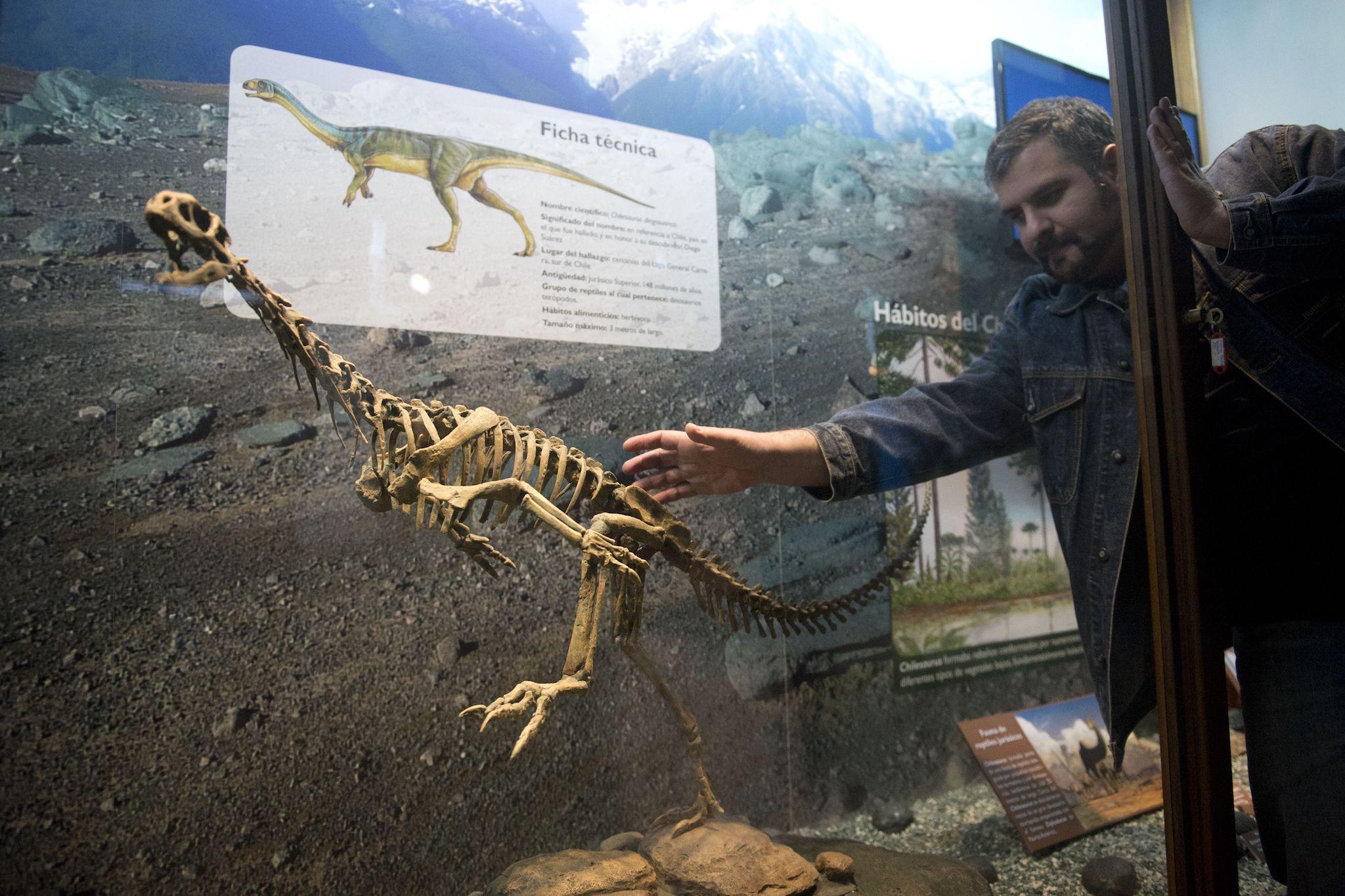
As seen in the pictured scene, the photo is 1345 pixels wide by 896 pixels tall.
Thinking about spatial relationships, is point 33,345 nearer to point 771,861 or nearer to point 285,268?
point 285,268

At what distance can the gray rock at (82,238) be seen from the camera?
78.2 inches

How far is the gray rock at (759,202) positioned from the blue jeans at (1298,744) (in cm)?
191

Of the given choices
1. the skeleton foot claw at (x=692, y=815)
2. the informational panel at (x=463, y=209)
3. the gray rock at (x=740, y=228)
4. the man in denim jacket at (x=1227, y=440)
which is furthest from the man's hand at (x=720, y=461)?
the gray rock at (x=740, y=228)

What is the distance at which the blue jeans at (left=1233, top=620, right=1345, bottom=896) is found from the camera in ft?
5.08

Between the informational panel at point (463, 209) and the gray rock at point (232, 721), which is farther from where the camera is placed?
the informational panel at point (463, 209)

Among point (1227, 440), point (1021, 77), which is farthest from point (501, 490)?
point (1021, 77)

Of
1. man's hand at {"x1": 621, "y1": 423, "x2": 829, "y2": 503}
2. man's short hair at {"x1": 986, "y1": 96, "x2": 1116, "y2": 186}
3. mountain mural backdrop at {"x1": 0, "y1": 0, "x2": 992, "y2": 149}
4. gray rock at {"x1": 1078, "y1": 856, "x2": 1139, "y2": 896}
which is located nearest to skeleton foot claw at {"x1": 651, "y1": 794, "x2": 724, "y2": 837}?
man's hand at {"x1": 621, "y1": 423, "x2": 829, "y2": 503}

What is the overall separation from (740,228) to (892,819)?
2.10 meters

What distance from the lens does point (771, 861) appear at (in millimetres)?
1987

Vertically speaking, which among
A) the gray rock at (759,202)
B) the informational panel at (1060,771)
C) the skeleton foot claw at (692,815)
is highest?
the gray rock at (759,202)

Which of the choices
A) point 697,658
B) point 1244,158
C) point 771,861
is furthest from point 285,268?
point 1244,158

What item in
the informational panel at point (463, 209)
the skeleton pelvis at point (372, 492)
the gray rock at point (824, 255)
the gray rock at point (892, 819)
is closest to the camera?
the skeleton pelvis at point (372, 492)

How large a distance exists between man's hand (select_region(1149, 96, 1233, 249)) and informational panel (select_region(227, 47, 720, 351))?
1.42 metres

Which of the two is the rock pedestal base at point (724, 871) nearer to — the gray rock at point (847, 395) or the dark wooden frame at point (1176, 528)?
the dark wooden frame at point (1176, 528)
